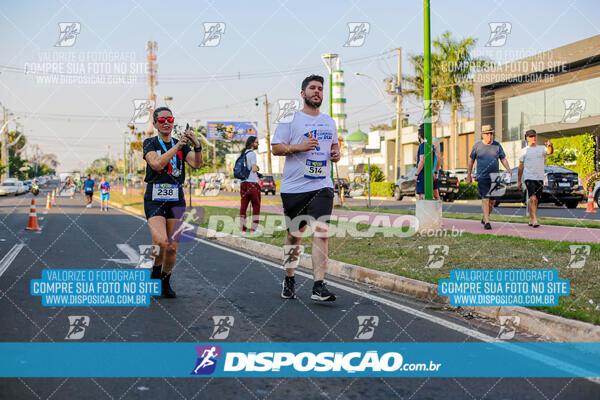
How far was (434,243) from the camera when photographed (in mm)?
9305

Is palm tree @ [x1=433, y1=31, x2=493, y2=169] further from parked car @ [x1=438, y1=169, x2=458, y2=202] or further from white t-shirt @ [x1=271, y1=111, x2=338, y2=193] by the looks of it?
white t-shirt @ [x1=271, y1=111, x2=338, y2=193]

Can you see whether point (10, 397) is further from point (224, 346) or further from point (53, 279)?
point (53, 279)

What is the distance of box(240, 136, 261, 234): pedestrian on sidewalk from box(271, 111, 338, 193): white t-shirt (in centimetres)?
482

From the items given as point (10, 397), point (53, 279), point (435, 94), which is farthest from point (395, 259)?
point (435, 94)

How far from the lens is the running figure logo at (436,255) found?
7.65 meters

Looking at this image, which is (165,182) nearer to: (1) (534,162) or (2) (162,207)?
(2) (162,207)

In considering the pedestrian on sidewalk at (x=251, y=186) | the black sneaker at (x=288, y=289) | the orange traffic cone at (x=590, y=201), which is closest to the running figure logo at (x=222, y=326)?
the black sneaker at (x=288, y=289)

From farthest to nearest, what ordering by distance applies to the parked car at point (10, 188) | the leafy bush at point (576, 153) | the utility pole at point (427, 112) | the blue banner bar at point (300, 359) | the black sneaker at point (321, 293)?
the parked car at point (10, 188)
the leafy bush at point (576, 153)
the utility pole at point (427, 112)
the black sneaker at point (321, 293)
the blue banner bar at point (300, 359)

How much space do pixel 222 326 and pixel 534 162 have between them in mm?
8379

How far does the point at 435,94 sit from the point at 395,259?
1378 inches

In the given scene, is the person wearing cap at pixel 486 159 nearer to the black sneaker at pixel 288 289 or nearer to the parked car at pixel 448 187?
the black sneaker at pixel 288 289

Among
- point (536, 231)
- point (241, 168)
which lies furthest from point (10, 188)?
point (536, 231)

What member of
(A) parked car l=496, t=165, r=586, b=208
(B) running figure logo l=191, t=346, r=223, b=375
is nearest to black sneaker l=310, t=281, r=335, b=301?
(B) running figure logo l=191, t=346, r=223, b=375

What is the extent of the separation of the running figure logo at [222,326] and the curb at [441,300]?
2216 mm
